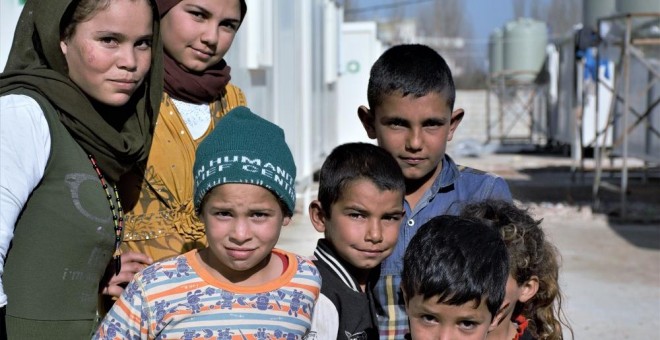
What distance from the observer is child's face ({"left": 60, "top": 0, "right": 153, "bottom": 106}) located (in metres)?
2.27

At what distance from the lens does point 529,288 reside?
253 cm

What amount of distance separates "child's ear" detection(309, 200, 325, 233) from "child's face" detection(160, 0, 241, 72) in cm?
52

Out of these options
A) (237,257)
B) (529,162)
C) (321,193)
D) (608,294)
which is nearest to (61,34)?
(237,257)

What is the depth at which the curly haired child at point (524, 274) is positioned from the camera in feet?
8.09

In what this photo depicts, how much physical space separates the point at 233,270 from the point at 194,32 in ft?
2.57

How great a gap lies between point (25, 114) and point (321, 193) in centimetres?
94

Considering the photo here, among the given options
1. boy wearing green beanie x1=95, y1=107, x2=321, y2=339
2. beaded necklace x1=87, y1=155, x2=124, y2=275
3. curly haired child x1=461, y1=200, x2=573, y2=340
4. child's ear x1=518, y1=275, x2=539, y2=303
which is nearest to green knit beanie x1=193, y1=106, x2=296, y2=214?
boy wearing green beanie x1=95, y1=107, x2=321, y2=339

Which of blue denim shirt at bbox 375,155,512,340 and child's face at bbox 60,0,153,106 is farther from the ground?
child's face at bbox 60,0,153,106

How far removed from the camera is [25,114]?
2078 millimetres

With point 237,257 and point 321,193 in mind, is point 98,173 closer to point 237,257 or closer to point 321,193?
point 237,257

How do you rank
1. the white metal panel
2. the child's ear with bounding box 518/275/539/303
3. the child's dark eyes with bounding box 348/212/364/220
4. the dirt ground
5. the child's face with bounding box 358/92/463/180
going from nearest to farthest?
the child's ear with bounding box 518/275/539/303
the child's dark eyes with bounding box 348/212/364/220
the child's face with bounding box 358/92/463/180
the dirt ground
the white metal panel

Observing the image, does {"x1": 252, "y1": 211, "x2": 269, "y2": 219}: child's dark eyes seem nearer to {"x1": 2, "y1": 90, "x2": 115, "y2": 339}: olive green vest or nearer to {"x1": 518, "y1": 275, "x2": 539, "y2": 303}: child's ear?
{"x1": 2, "y1": 90, "x2": 115, "y2": 339}: olive green vest

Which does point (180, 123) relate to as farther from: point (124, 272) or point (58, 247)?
point (58, 247)

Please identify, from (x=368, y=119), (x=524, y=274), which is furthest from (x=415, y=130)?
(x=524, y=274)
